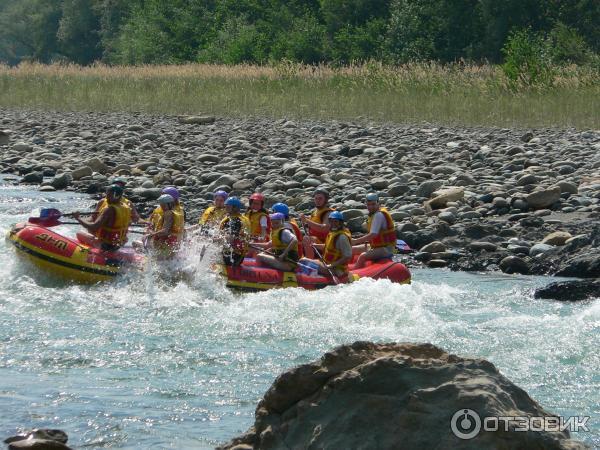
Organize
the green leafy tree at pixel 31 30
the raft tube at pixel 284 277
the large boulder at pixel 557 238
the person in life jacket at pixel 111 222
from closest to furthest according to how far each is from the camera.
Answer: the raft tube at pixel 284 277 → the person in life jacket at pixel 111 222 → the large boulder at pixel 557 238 → the green leafy tree at pixel 31 30

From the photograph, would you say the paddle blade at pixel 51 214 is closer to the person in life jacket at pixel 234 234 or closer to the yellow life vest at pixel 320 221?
the person in life jacket at pixel 234 234

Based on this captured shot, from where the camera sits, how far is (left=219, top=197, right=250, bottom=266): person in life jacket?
1173cm

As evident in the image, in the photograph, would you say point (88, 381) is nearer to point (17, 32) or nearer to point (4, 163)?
point (4, 163)

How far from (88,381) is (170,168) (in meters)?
11.0

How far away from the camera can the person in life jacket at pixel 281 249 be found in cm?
1177

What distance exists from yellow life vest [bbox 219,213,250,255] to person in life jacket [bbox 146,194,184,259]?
0.47m

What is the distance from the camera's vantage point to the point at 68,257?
11.8 m

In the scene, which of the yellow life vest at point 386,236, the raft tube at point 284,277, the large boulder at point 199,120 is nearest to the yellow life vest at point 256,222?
the raft tube at point 284,277

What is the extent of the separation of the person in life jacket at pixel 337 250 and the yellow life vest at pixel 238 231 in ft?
2.55

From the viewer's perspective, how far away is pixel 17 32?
7350 centimetres

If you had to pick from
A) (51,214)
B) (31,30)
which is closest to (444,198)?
(51,214)

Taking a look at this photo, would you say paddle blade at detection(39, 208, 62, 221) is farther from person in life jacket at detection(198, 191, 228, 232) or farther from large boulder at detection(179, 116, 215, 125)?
large boulder at detection(179, 116, 215, 125)

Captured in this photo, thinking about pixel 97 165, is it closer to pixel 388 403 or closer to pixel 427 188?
pixel 427 188

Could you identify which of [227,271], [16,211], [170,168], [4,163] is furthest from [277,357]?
[4,163]
